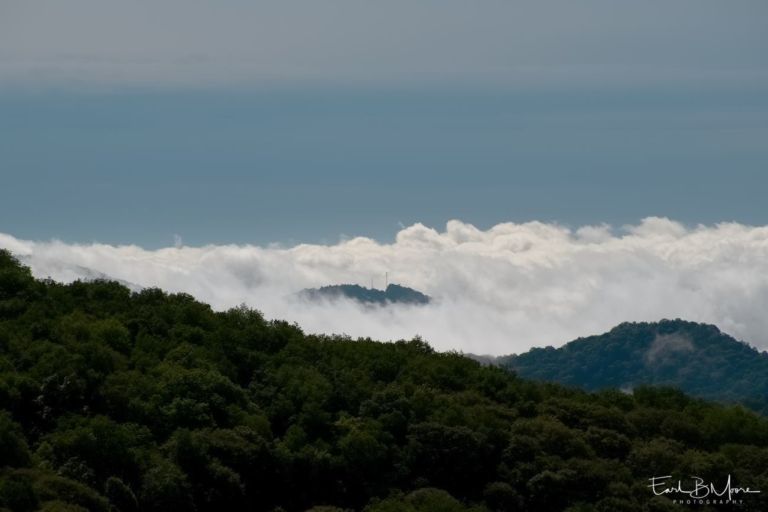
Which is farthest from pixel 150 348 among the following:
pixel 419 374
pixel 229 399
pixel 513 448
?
pixel 513 448

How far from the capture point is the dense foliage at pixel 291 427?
86750mm

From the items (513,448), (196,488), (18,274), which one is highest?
(18,274)

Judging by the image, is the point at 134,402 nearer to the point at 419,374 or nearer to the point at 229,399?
the point at 229,399

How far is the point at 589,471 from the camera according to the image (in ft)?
313

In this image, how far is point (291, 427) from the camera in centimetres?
10075

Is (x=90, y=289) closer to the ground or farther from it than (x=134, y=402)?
farther from it

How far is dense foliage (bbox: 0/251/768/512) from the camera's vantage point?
86.8m

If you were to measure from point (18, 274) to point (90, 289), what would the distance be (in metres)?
7.98

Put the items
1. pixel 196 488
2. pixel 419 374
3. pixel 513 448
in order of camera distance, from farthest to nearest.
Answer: pixel 419 374 < pixel 513 448 < pixel 196 488

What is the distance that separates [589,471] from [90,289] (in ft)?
190

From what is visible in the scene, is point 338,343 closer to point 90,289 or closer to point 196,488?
point 90,289

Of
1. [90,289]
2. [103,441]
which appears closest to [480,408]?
[103,441]

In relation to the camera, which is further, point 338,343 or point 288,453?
point 338,343

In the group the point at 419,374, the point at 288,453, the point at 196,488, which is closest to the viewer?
the point at 196,488
